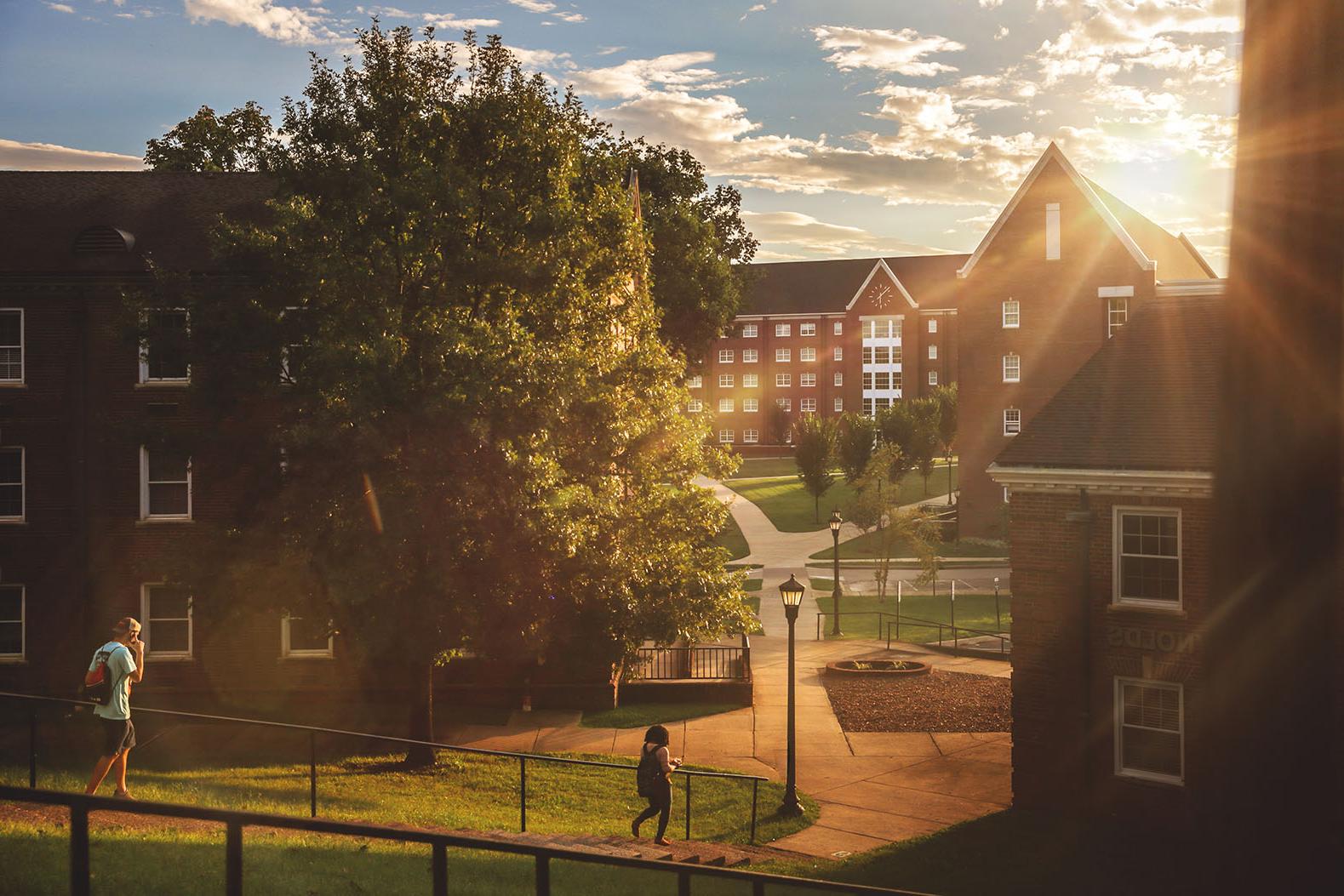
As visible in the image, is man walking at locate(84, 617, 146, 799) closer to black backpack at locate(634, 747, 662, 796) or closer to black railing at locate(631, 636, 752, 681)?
black backpack at locate(634, 747, 662, 796)

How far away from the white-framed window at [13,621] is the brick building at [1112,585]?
72.1 ft

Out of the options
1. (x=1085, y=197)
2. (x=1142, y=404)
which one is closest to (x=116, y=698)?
(x=1142, y=404)

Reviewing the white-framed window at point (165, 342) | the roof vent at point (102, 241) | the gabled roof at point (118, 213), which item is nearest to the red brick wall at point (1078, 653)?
the white-framed window at point (165, 342)

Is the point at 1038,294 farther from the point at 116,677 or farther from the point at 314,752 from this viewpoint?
the point at 116,677

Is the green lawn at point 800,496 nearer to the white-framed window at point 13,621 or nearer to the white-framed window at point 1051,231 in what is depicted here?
the white-framed window at point 1051,231

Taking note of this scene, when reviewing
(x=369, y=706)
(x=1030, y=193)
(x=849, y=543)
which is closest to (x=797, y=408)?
(x=849, y=543)

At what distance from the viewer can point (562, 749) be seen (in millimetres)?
21688

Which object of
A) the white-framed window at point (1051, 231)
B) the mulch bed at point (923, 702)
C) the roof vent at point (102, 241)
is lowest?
the mulch bed at point (923, 702)

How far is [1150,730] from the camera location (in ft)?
60.4

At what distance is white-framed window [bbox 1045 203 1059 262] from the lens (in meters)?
49.4

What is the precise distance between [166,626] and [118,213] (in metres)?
10.4

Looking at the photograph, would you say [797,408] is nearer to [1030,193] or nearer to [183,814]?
[1030,193]

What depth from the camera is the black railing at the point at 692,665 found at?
88.2ft

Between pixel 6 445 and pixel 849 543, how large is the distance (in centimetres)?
4175
